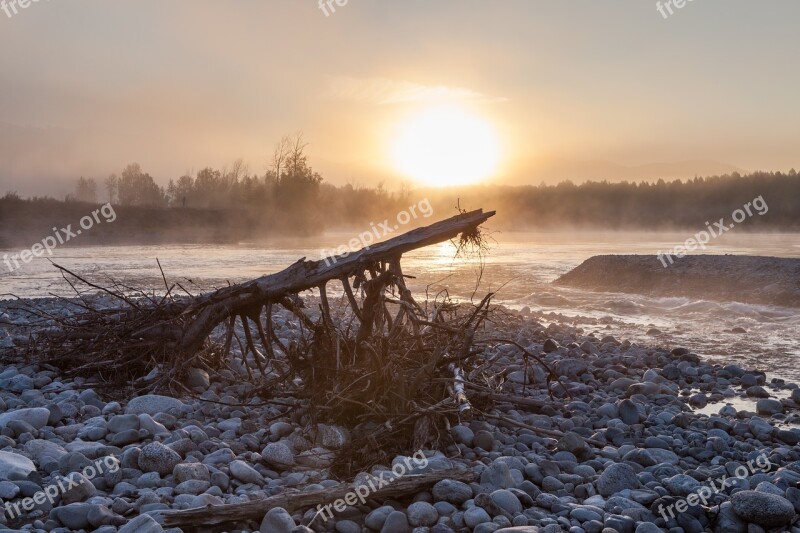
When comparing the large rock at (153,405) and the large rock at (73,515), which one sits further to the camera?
the large rock at (153,405)

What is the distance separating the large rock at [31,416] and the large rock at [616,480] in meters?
3.97

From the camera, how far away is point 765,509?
3.46 m

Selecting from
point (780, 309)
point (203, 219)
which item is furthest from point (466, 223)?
point (203, 219)

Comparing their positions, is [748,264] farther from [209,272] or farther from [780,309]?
[209,272]

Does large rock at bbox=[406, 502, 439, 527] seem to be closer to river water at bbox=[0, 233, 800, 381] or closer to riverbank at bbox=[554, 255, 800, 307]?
river water at bbox=[0, 233, 800, 381]

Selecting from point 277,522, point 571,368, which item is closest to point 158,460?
point 277,522

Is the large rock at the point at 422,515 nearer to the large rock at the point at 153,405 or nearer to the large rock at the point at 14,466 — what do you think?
the large rock at the point at 14,466

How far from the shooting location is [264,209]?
5156cm

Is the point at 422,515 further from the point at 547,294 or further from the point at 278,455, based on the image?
the point at 547,294

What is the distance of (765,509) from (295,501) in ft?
8.30

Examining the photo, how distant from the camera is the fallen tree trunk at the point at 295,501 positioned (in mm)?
→ 3250

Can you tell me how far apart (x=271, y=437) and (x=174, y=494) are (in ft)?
3.64

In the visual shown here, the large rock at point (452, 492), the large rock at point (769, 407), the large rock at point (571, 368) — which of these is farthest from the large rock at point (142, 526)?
the large rock at point (769, 407)

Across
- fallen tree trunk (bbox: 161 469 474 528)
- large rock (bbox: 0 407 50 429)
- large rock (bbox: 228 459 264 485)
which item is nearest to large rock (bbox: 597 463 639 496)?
fallen tree trunk (bbox: 161 469 474 528)
